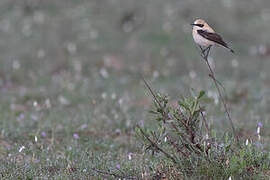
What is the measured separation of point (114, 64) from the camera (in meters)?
11.6

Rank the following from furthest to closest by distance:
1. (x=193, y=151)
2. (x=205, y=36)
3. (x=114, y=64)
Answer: (x=114, y=64) < (x=193, y=151) < (x=205, y=36)

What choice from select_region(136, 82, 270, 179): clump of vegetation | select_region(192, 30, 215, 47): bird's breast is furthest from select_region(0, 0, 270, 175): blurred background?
select_region(192, 30, 215, 47): bird's breast

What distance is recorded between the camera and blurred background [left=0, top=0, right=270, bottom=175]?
7455mm

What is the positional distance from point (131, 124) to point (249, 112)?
2.33 metres

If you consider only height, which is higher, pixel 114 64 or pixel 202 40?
pixel 114 64

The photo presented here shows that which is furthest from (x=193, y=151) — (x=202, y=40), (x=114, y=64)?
(x=114, y=64)

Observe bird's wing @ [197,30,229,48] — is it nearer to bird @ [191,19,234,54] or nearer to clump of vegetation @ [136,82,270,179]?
bird @ [191,19,234,54]

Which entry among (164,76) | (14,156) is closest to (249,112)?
(164,76)

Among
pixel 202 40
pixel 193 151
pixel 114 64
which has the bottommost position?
pixel 193 151

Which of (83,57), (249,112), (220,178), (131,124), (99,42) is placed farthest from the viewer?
(99,42)

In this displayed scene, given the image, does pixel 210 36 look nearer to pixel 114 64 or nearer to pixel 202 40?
pixel 202 40

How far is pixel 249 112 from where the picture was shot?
8445 mm

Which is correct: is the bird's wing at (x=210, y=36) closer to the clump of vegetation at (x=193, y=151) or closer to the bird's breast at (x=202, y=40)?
the bird's breast at (x=202, y=40)

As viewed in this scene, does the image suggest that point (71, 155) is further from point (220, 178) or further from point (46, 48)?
point (46, 48)
